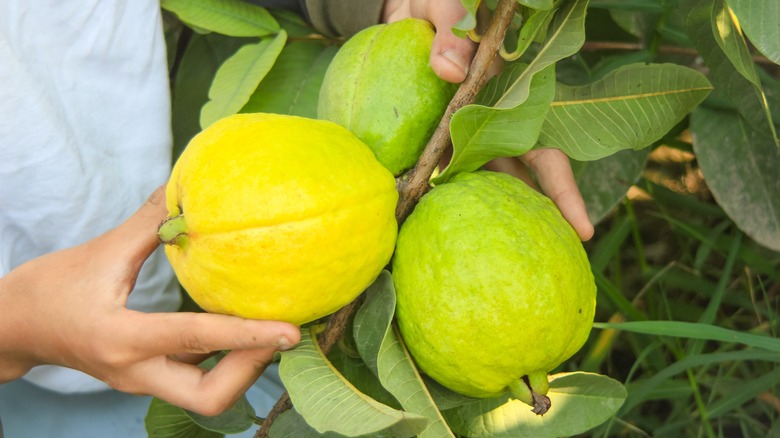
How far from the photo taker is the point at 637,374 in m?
2.25

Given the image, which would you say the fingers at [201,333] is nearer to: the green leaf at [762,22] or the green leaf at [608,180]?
the green leaf at [762,22]

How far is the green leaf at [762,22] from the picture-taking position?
1.05 m

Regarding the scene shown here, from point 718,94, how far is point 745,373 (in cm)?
76

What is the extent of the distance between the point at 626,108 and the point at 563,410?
0.50 m

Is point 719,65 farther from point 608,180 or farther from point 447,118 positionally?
point 447,118

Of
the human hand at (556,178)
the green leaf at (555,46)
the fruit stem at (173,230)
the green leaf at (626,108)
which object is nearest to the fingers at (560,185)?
the human hand at (556,178)

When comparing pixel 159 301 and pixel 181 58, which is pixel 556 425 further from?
pixel 181 58

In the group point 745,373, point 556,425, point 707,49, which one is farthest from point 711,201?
point 556,425

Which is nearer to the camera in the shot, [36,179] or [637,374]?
[36,179]

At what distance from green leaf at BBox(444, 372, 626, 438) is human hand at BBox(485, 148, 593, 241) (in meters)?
0.23

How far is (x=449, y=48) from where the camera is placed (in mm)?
1162

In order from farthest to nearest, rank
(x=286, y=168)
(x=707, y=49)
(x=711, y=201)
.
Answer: (x=711, y=201) < (x=707, y=49) < (x=286, y=168)

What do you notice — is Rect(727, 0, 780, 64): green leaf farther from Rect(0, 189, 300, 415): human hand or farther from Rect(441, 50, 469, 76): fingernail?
Rect(0, 189, 300, 415): human hand

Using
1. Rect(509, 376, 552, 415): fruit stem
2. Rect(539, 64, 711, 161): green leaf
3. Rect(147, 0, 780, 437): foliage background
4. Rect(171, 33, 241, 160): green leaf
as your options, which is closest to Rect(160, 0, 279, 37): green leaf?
Rect(147, 0, 780, 437): foliage background
